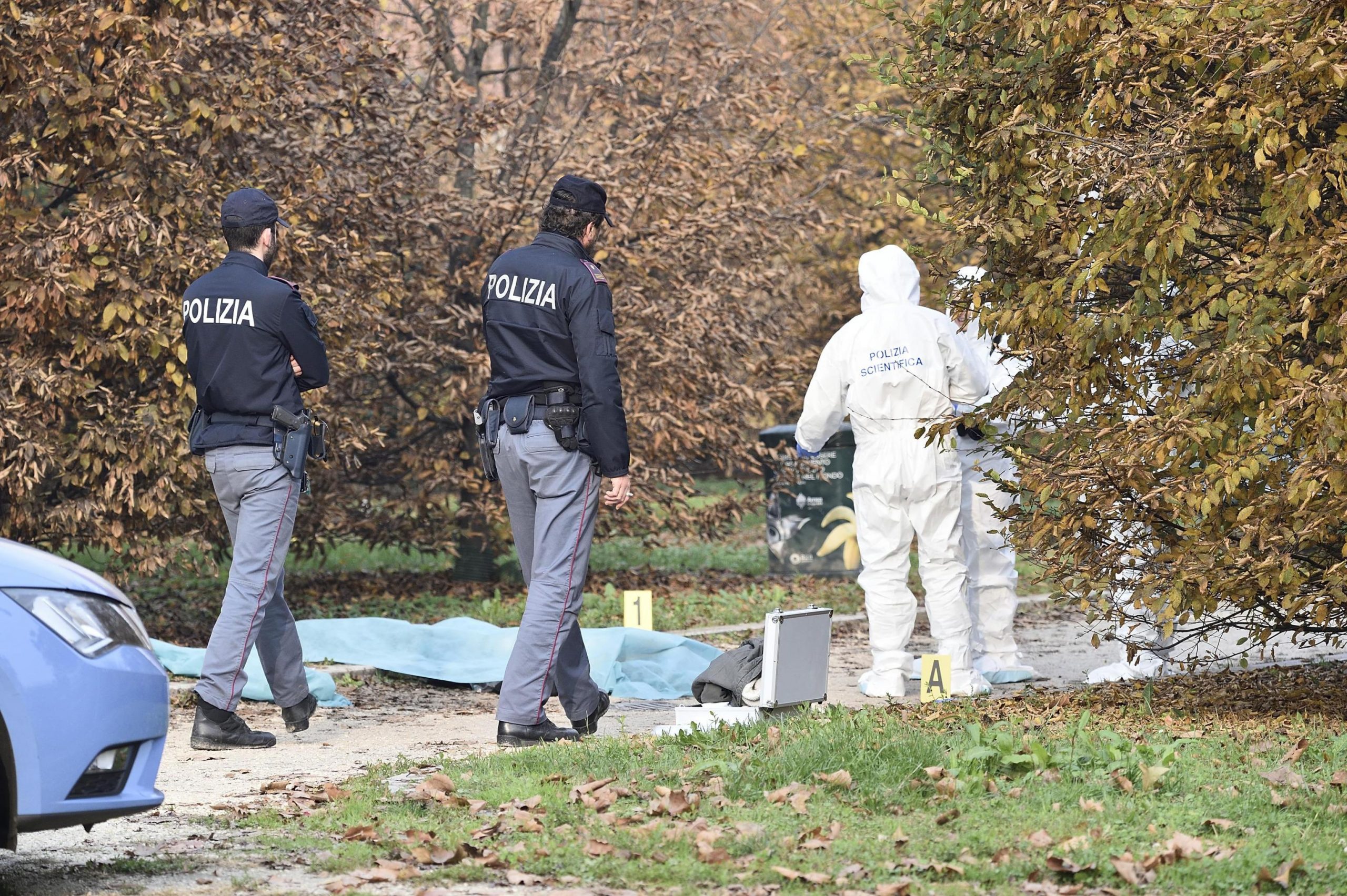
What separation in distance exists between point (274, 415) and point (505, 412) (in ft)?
3.12

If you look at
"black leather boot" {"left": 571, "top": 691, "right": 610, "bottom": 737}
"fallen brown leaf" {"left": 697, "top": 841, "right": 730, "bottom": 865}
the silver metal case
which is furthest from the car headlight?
"black leather boot" {"left": 571, "top": 691, "right": 610, "bottom": 737}

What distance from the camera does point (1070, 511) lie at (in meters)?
6.46

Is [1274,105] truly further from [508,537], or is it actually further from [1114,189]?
[508,537]

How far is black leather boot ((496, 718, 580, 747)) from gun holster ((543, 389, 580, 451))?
114cm

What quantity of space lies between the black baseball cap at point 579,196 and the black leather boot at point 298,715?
241 cm

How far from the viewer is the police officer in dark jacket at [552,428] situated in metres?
6.89

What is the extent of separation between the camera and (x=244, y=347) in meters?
7.05

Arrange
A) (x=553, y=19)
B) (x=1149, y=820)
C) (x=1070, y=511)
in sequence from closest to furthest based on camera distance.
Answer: (x=1149, y=820), (x=1070, y=511), (x=553, y=19)

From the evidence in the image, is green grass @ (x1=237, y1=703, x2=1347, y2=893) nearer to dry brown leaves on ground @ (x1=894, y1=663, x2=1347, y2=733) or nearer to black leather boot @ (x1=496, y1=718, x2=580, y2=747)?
dry brown leaves on ground @ (x1=894, y1=663, x2=1347, y2=733)

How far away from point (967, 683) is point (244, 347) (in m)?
3.87

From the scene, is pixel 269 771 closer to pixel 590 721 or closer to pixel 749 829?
pixel 590 721

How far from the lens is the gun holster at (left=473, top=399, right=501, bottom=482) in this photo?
281 inches

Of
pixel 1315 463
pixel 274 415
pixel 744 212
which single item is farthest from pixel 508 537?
pixel 1315 463

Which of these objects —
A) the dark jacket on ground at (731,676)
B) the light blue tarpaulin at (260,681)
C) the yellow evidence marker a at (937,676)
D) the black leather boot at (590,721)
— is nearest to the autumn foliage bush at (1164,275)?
the yellow evidence marker a at (937,676)
